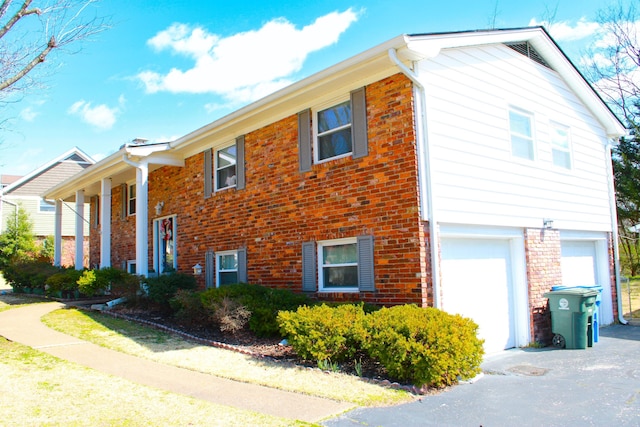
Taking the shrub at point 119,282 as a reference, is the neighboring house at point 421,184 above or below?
above

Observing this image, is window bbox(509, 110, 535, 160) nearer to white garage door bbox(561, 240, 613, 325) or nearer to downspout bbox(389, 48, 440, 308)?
white garage door bbox(561, 240, 613, 325)

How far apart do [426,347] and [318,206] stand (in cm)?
401

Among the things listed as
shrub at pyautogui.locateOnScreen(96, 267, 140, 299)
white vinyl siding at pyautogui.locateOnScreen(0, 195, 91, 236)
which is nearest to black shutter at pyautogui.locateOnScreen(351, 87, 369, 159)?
shrub at pyautogui.locateOnScreen(96, 267, 140, 299)

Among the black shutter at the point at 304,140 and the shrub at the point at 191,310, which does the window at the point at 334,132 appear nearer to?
the black shutter at the point at 304,140

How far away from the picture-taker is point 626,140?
848 inches

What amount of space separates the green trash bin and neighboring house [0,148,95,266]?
26156mm

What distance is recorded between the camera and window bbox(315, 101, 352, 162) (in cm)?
906

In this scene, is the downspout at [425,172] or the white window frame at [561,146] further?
the white window frame at [561,146]

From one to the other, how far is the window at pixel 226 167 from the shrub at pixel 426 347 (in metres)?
6.49

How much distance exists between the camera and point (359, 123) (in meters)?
8.63

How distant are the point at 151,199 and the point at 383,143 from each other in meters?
9.43

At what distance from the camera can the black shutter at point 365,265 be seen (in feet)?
26.9

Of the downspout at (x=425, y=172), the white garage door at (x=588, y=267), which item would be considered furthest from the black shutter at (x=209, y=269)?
the white garage door at (x=588, y=267)

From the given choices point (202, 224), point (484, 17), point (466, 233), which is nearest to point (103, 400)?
point (466, 233)
